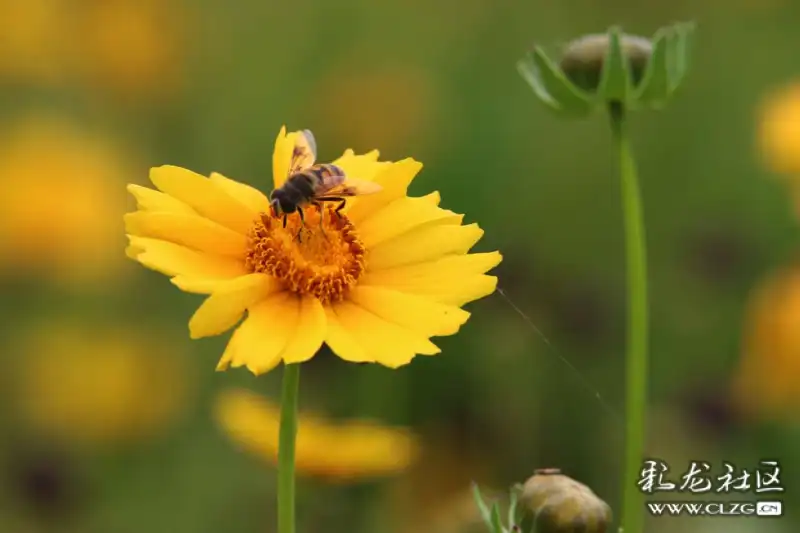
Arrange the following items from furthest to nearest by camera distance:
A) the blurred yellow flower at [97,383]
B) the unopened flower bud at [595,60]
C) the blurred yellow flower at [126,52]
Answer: the blurred yellow flower at [126,52]
the blurred yellow flower at [97,383]
the unopened flower bud at [595,60]

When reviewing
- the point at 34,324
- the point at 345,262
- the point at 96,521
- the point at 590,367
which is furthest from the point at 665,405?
the point at 345,262

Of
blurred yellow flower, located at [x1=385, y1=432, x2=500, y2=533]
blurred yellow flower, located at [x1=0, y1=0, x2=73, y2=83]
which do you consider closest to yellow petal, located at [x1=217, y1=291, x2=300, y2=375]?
blurred yellow flower, located at [x1=385, y1=432, x2=500, y2=533]

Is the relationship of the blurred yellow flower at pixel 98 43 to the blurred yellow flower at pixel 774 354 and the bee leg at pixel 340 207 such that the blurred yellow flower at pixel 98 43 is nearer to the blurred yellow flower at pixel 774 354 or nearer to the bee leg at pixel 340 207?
the blurred yellow flower at pixel 774 354

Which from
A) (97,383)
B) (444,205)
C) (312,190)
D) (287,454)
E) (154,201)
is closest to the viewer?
(287,454)

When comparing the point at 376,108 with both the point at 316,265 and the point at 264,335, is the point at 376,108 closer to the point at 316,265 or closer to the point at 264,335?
the point at 316,265

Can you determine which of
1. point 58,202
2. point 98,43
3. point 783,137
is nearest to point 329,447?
point 783,137

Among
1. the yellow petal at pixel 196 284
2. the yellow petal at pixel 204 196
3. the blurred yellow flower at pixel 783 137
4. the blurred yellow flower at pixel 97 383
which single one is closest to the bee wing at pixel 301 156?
the yellow petal at pixel 204 196
